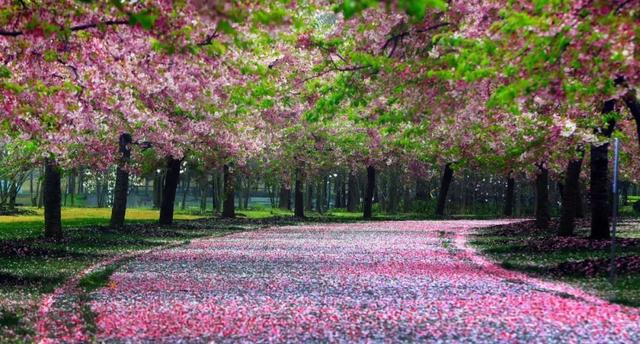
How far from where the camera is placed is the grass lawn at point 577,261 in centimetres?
1717

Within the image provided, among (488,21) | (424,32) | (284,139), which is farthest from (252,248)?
(284,139)

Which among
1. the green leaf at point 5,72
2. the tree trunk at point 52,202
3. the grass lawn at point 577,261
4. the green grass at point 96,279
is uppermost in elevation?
the green leaf at point 5,72

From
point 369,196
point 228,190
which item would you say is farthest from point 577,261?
point 369,196

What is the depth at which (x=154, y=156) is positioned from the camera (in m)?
45.7

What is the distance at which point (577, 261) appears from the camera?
22.8 m

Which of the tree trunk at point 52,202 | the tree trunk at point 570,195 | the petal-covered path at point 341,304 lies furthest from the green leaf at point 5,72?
the tree trunk at point 570,195

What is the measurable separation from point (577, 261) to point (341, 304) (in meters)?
10.7

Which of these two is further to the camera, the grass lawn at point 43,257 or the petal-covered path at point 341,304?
the grass lawn at point 43,257

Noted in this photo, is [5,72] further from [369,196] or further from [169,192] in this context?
[369,196]

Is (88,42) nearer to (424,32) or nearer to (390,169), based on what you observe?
(424,32)

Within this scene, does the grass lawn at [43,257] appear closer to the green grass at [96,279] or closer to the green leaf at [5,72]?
the green grass at [96,279]

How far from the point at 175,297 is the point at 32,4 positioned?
19.6ft

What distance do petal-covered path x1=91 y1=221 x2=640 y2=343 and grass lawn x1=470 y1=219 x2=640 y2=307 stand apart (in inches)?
32.8

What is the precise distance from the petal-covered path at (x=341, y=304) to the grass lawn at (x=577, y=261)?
0.83 meters
